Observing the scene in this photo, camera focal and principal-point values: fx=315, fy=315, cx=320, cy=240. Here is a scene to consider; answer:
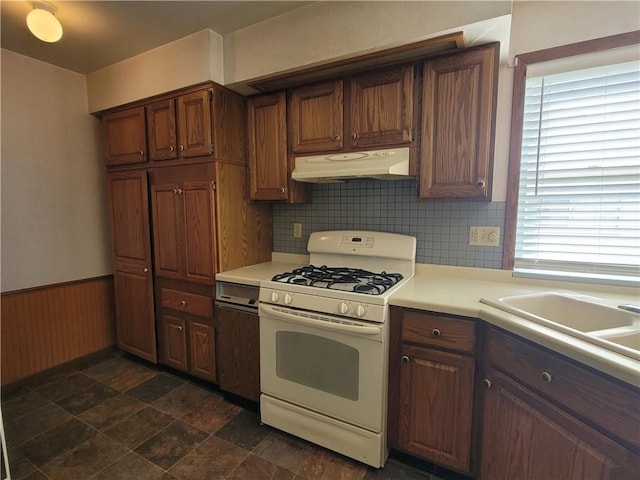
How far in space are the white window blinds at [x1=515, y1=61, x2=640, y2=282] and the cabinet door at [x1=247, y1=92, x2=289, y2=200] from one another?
4.63 ft

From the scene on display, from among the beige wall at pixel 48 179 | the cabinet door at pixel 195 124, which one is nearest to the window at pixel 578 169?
the cabinet door at pixel 195 124

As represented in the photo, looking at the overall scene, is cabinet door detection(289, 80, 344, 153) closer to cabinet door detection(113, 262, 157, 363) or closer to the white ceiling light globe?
the white ceiling light globe

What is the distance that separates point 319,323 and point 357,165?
891 millimetres

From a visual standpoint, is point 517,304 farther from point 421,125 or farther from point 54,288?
point 54,288

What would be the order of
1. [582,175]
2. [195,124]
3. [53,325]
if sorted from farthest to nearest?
[53,325] → [195,124] → [582,175]

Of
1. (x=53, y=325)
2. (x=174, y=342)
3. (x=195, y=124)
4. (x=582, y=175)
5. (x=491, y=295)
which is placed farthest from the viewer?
(x=53, y=325)

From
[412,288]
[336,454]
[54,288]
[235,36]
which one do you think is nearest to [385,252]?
[412,288]

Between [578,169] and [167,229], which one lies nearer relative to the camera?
[578,169]

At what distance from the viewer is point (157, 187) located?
2.33 meters

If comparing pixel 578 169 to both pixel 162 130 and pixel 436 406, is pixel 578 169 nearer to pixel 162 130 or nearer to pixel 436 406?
pixel 436 406

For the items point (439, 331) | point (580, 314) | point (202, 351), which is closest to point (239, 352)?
point (202, 351)

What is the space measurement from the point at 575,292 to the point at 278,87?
2.05 meters

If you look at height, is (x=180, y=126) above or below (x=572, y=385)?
above

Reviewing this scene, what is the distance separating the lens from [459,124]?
161 centimetres
